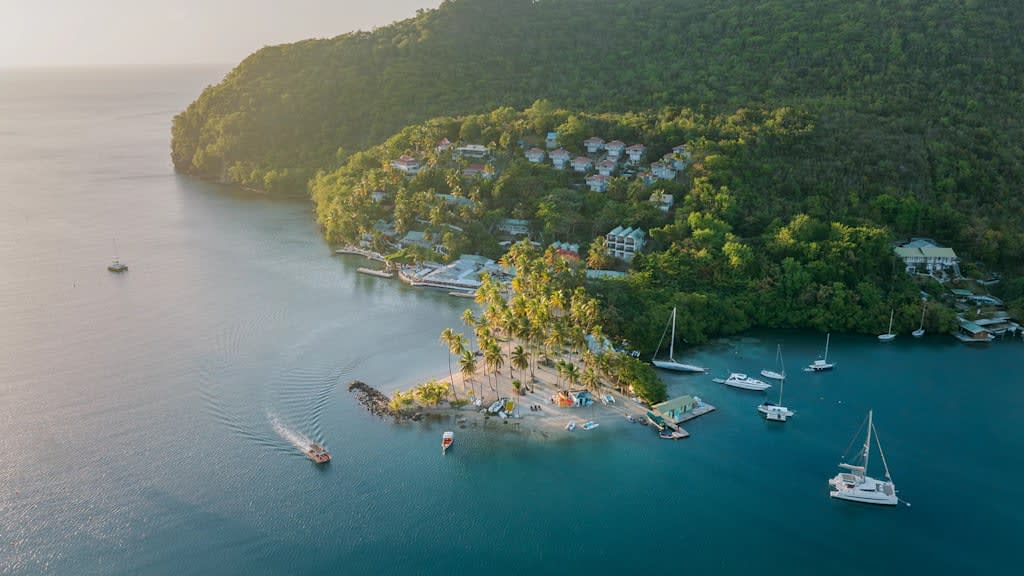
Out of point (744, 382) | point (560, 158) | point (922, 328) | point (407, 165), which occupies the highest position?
point (560, 158)

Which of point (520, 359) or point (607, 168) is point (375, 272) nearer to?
point (607, 168)

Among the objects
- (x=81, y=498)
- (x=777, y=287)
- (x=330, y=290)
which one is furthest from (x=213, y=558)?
(x=777, y=287)

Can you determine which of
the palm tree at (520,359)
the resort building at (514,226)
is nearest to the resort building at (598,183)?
the resort building at (514,226)

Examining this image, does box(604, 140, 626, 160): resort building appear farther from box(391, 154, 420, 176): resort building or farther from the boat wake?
the boat wake

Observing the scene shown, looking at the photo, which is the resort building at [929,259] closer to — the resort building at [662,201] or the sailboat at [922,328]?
→ the sailboat at [922,328]

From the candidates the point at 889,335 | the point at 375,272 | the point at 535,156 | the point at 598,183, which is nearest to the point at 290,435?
the point at 375,272

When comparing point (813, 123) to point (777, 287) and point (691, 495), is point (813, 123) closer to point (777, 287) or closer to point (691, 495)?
point (777, 287)
